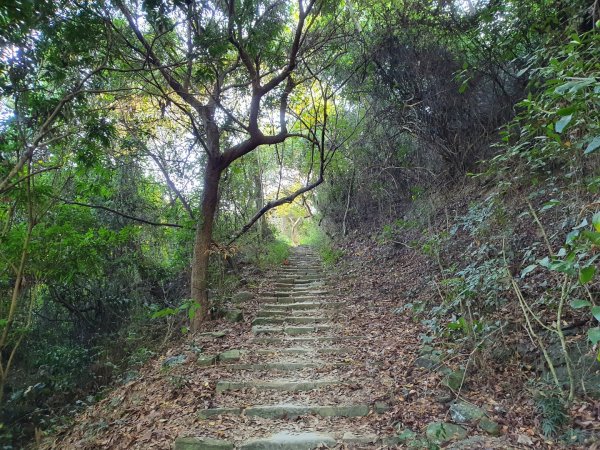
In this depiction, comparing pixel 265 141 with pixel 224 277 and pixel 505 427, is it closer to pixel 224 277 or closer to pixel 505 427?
pixel 224 277

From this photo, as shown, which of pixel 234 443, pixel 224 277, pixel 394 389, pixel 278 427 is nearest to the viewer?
pixel 234 443

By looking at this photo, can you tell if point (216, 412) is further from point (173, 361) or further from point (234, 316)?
point (234, 316)

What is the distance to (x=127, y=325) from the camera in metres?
8.43

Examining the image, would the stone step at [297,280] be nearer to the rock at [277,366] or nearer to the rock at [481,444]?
the rock at [277,366]

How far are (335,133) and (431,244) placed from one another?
6.36 m

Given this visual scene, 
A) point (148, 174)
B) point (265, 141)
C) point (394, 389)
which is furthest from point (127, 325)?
point (394, 389)

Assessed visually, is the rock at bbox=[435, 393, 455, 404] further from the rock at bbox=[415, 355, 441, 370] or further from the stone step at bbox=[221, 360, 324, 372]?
the stone step at bbox=[221, 360, 324, 372]

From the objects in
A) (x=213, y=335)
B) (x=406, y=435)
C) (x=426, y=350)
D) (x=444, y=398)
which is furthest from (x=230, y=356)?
(x=444, y=398)

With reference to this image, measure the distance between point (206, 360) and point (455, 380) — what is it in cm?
319

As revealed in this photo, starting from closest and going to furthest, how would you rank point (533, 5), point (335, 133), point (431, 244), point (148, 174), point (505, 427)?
point (505, 427) < point (533, 5) < point (431, 244) < point (148, 174) < point (335, 133)

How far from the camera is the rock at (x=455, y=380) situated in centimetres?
376

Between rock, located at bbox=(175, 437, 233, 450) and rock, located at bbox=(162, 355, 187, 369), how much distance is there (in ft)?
5.81

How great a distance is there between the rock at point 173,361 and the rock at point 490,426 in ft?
12.3

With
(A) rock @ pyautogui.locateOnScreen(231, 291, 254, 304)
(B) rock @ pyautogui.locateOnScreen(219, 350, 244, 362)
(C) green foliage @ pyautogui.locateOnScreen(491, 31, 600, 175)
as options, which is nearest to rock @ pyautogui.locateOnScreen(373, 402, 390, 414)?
(B) rock @ pyautogui.locateOnScreen(219, 350, 244, 362)
